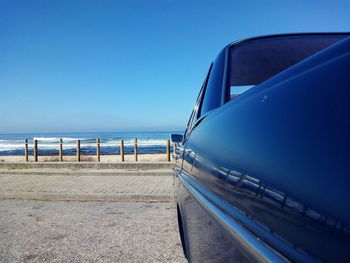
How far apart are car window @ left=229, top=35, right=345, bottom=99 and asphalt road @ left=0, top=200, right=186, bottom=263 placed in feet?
7.10

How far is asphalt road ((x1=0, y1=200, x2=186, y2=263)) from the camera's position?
122 inches

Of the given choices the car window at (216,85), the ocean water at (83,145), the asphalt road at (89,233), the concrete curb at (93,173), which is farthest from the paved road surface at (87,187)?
the car window at (216,85)

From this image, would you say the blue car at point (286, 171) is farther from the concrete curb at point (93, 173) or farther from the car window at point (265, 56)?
the concrete curb at point (93, 173)

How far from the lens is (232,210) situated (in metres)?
0.86

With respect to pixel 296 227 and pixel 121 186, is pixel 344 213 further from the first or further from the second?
pixel 121 186

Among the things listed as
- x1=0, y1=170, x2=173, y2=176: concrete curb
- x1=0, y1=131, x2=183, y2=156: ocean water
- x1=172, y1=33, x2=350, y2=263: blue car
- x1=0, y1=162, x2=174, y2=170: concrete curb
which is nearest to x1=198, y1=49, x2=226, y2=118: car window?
x1=172, y1=33, x2=350, y2=263: blue car

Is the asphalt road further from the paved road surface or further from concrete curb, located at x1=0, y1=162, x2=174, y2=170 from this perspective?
concrete curb, located at x1=0, y1=162, x2=174, y2=170

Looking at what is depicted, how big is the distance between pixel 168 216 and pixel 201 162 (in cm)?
365

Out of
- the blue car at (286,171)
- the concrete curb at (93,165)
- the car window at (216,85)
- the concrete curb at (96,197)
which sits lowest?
the concrete curb at (96,197)

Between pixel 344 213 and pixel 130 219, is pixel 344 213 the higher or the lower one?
the higher one

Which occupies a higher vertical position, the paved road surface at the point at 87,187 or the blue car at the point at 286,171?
the blue car at the point at 286,171

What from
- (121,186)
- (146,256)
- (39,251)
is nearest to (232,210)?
(146,256)

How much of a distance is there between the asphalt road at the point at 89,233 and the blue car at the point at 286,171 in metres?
2.33

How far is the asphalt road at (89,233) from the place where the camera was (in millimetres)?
3096
